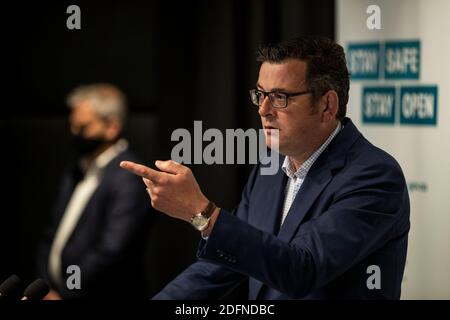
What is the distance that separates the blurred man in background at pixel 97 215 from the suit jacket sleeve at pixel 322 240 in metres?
1.33

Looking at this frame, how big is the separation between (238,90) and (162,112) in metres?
0.82

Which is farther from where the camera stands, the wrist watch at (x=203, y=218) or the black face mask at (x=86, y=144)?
the black face mask at (x=86, y=144)

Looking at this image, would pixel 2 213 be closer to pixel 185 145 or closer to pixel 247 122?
pixel 247 122

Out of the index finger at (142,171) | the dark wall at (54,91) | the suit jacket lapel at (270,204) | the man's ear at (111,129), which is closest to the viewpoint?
the index finger at (142,171)

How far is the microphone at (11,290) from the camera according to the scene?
178cm

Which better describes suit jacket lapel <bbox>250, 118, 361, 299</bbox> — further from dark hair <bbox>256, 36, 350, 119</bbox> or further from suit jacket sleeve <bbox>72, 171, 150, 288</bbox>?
suit jacket sleeve <bbox>72, 171, 150, 288</bbox>

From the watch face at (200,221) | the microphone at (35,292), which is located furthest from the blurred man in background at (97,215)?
the watch face at (200,221)

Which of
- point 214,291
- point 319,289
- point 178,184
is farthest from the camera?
point 214,291

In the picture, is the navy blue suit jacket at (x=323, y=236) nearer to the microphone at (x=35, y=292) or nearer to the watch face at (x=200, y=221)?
the watch face at (x=200, y=221)

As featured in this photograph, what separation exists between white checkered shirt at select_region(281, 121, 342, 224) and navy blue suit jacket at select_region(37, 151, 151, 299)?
1.25 metres

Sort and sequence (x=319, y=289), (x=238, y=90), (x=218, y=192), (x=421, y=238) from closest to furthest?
(x=319, y=289), (x=421, y=238), (x=218, y=192), (x=238, y=90)

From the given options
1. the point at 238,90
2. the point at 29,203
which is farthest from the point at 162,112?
the point at 29,203

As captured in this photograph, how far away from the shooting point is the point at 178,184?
5.60ft
